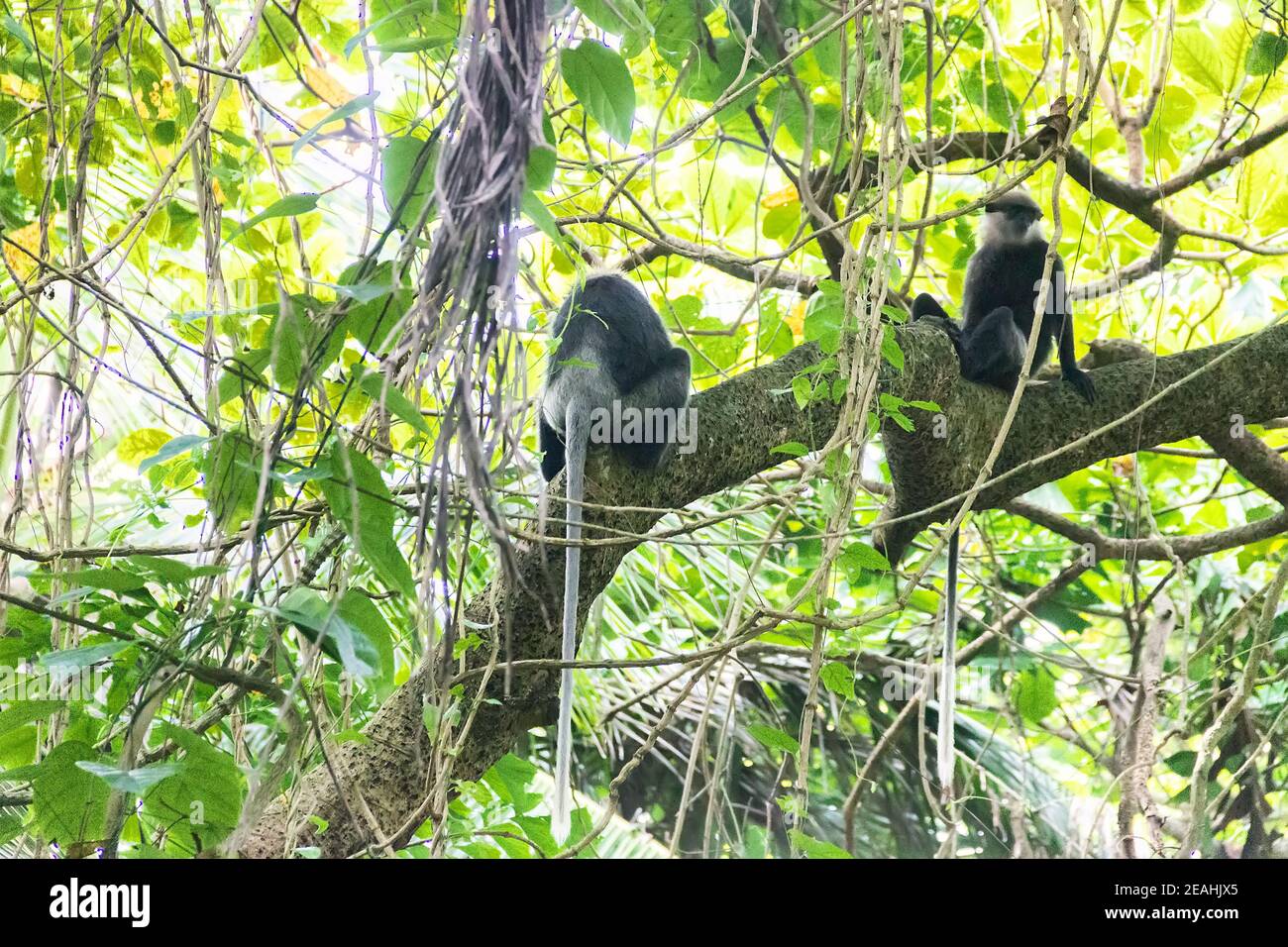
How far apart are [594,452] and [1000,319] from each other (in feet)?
6.59

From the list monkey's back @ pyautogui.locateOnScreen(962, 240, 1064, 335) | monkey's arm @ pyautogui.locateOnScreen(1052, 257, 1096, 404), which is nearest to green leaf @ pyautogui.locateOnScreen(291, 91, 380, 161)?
monkey's arm @ pyautogui.locateOnScreen(1052, 257, 1096, 404)

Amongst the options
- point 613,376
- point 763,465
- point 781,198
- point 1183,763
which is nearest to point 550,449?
point 613,376

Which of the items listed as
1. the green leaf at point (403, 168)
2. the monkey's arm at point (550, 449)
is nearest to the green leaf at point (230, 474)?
the green leaf at point (403, 168)

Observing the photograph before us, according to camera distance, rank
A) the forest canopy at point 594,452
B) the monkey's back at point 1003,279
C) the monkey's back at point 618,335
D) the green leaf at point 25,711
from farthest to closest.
Answer: the monkey's back at point 1003,279 → the monkey's back at point 618,335 → the green leaf at point 25,711 → the forest canopy at point 594,452

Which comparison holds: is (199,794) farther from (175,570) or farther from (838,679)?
(838,679)

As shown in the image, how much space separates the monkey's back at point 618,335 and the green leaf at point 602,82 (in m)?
2.13

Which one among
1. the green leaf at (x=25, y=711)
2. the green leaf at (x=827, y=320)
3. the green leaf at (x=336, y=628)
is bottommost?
the green leaf at (x=25, y=711)

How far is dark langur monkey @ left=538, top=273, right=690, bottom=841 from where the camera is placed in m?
3.12

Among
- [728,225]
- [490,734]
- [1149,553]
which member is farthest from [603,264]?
[1149,553]

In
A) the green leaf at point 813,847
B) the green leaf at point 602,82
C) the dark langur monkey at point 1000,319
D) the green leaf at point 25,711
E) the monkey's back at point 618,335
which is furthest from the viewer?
the monkey's back at point 618,335

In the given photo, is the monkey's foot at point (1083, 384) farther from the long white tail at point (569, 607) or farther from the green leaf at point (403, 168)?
the green leaf at point (403, 168)

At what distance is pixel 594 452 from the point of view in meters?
3.13

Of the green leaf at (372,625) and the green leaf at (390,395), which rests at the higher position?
the green leaf at (390,395)

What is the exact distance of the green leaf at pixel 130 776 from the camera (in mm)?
1292
